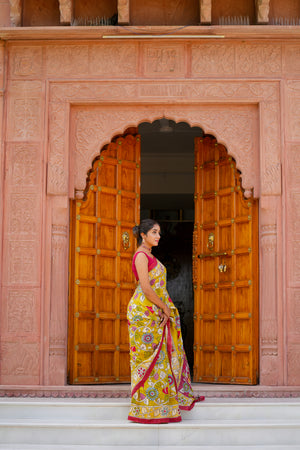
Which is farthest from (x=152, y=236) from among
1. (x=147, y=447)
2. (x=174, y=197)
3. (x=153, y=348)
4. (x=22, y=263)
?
(x=174, y=197)

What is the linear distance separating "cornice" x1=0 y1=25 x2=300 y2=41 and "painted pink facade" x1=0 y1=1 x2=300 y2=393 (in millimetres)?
13

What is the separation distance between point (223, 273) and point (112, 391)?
172cm

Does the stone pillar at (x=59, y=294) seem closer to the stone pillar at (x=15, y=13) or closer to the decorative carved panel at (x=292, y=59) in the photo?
the stone pillar at (x=15, y=13)

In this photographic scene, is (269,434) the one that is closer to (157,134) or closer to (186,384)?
(186,384)

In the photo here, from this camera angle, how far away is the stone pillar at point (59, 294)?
6934 millimetres

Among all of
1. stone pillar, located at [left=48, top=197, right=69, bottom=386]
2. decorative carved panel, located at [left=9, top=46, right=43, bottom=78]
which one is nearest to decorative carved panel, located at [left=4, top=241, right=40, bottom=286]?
stone pillar, located at [left=48, top=197, right=69, bottom=386]

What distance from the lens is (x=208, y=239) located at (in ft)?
25.8

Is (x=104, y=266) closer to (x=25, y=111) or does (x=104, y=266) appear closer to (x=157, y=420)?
(x=25, y=111)

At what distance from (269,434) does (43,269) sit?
8.63 feet

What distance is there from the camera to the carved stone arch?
23.6 ft

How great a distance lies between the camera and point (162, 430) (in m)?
5.28

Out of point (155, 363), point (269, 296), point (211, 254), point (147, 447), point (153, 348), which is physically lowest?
point (147, 447)

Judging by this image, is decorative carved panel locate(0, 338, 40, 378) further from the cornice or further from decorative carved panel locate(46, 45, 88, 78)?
the cornice

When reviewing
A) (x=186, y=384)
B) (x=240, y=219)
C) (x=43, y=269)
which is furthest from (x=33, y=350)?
(x=240, y=219)
